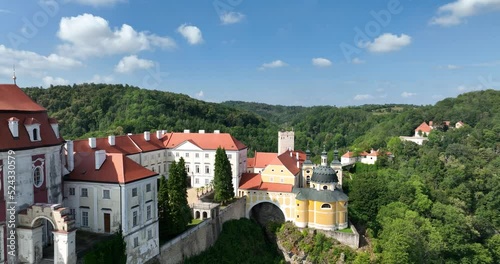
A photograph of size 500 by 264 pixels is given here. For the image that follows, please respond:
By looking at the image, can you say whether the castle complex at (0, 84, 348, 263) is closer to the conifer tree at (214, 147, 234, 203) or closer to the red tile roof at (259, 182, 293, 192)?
the conifer tree at (214, 147, 234, 203)

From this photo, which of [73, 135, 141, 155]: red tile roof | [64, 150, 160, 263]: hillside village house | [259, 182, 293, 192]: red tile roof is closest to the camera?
[64, 150, 160, 263]: hillside village house

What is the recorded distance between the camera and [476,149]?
3039 inches

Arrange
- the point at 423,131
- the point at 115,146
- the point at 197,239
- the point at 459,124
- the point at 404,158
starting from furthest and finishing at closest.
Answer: the point at 459,124 → the point at 423,131 → the point at 404,158 → the point at 115,146 → the point at 197,239

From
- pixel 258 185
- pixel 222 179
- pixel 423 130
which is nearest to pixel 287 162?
pixel 258 185

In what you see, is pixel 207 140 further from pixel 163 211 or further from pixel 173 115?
pixel 173 115

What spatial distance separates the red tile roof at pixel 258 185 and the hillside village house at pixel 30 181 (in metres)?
23.2

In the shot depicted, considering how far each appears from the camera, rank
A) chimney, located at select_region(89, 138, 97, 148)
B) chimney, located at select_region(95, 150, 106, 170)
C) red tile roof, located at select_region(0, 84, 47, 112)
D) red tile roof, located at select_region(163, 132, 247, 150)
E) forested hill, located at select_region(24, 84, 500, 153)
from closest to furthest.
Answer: red tile roof, located at select_region(0, 84, 47, 112)
chimney, located at select_region(95, 150, 106, 170)
chimney, located at select_region(89, 138, 97, 148)
red tile roof, located at select_region(163, 132, 247, 150)
forested hill, located at select_region(24, 84, 500, 153)

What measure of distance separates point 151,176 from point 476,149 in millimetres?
74082

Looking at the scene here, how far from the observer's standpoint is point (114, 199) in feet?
80.9

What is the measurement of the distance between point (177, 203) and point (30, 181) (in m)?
11.1

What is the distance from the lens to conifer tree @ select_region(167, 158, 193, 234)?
1166 inches

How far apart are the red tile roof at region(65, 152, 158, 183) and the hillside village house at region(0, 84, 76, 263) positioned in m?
1.80

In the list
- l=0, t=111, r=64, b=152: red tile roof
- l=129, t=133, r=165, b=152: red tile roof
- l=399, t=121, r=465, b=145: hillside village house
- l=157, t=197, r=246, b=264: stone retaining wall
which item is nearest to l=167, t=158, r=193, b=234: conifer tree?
l=157, t=197, r=246, b=264: stone retaining wall

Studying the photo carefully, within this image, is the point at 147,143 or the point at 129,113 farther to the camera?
the point at 129,113
